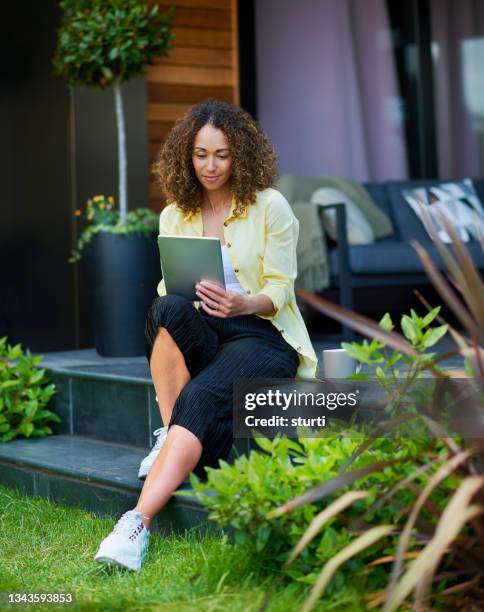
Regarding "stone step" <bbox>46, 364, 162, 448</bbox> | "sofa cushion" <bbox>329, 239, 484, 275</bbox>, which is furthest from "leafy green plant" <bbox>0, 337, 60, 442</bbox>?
"sofa cushion" <bbox>329, 239, 484, 275</bbox>

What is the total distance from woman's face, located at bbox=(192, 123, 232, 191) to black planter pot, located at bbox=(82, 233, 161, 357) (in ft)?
3.74

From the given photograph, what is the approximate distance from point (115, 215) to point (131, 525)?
6.33ft

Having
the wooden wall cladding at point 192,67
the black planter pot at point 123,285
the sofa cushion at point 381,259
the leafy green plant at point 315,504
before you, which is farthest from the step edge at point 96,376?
the wooden wall cladding at point 192,67

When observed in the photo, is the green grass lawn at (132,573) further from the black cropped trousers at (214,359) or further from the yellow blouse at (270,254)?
the yellow blouse at (270,254)

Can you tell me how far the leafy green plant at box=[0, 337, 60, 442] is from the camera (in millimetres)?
3518

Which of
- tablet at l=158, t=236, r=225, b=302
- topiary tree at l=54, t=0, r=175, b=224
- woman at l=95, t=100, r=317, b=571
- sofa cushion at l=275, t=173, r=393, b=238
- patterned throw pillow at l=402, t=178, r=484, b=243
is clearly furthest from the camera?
patterned throw pillow at l=402, t=178, r=484, b=243

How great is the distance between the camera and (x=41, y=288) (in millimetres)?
4562

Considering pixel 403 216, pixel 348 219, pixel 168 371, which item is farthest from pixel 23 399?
pixel 403 216

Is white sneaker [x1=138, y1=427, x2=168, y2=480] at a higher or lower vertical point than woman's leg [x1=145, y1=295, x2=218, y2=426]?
lower

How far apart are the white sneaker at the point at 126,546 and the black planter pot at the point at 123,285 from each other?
1665 millimetres

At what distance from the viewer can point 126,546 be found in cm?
232

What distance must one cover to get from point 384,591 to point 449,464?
0.31 metres

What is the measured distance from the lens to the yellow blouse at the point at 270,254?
285 centimetres

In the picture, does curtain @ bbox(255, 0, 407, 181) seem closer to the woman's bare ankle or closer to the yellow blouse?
the yellow blouse
